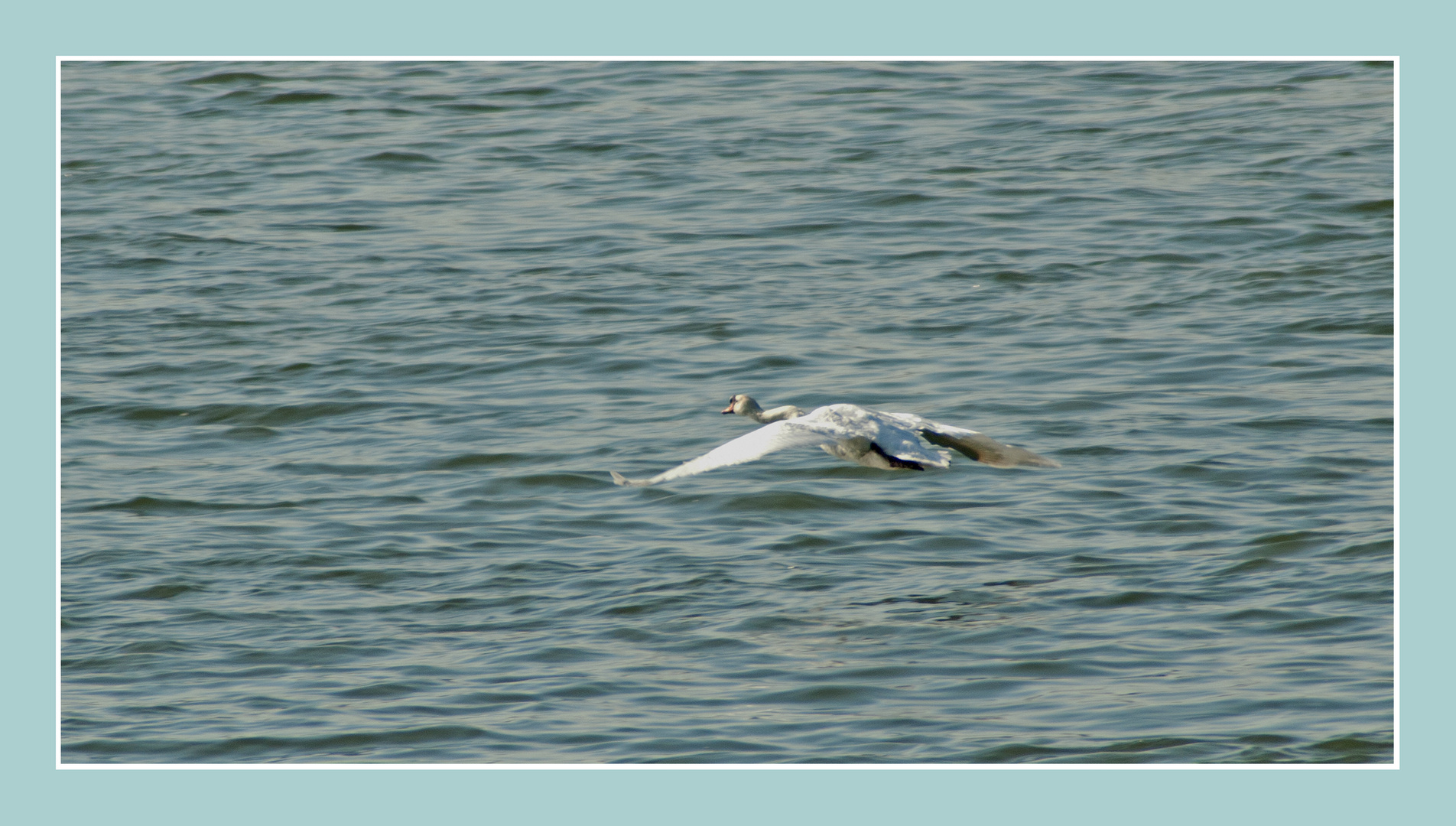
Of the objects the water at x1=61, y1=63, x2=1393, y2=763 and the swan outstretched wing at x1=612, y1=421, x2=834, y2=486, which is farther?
the swan outstretched wing at x1=612, y1=421, x2=834, y2=486

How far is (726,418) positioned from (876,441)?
2945mm

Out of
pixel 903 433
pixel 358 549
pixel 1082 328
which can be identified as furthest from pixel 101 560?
pixel 1082 328

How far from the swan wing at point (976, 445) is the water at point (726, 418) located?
0.70m

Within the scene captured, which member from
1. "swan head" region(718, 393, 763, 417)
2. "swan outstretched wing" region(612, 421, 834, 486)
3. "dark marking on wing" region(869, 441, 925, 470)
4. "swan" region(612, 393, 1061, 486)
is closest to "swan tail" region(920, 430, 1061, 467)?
"swan" region(612, 393, 1061, 486)

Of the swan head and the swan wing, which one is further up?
the swan head

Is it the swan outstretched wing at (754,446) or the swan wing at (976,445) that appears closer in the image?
the swan outstretched wing at (754,446)

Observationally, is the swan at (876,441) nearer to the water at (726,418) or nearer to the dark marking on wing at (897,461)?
the dark marking on wing at (897,461)

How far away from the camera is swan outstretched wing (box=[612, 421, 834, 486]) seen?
812cm

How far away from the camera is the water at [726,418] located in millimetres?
7742

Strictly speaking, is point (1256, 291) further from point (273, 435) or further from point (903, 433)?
point (273, 435)

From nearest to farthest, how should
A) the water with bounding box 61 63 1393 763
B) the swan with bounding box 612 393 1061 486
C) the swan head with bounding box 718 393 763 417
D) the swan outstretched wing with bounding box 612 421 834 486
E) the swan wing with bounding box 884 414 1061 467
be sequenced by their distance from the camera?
the water with bounding box 61 63 1393 763, the swan outstretched wing with bounding box 612 421 834 486, the swan with bounding box 612 393 1061 486, the swan wing with bounding box 884 414 1061 467, the swan head with bounding box 718 393 763 417

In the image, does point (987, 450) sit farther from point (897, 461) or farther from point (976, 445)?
point (897, 461)

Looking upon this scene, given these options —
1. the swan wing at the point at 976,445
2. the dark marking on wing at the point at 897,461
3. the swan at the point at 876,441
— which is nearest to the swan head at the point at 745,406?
the swan at the point at 876,441

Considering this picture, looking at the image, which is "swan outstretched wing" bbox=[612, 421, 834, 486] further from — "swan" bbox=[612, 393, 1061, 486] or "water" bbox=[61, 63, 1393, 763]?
"water" bbox=[61, 63, 1393, 763]
